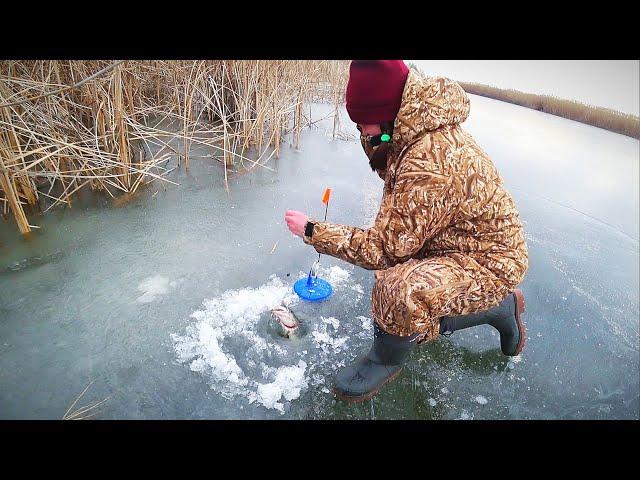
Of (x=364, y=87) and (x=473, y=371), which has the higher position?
(x=364, y=87)

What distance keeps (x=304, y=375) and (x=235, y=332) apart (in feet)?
1.52

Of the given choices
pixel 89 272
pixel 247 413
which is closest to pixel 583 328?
pixel 247 413

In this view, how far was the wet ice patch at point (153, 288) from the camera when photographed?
244 cm

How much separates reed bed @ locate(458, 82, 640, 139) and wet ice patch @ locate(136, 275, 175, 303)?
785 centimetres

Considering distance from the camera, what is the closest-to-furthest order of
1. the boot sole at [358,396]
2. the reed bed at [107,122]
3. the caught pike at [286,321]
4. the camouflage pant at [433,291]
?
the camouflage pant at [433,291] → the boot sole at [358,396] → the caught pike at [286,321] → the reed bed at [107,122]

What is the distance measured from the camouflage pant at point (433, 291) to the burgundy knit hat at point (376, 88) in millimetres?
642

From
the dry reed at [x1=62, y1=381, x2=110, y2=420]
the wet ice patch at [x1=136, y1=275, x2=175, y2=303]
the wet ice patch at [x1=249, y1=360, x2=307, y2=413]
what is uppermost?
the dry reed at [x1=62, y1=381, x2=110, y2=420]

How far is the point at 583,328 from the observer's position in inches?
99.0

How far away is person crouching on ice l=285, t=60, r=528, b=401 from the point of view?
5.05 feet

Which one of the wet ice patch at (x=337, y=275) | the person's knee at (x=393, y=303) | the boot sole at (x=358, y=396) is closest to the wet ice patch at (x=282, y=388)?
the boot sole at (x=358, y=396)

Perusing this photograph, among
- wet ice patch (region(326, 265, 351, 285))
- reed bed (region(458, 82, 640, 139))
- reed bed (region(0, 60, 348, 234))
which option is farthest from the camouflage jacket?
reed bed (region(458, 82, 640, 139))

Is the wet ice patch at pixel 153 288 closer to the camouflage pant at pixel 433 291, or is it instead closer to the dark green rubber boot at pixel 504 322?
the camouflage pant at pixel 433 291

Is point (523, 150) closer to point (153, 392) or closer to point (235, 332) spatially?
point (235, 332)

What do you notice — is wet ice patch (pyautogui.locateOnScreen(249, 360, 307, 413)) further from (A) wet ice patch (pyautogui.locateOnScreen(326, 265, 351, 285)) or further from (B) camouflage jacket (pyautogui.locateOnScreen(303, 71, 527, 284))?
(A) wet ice patch (pyautogui.locateOnScreen(326, 265, 351, 285))
